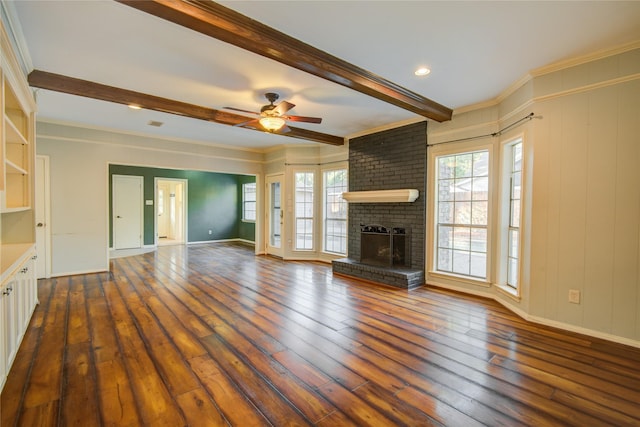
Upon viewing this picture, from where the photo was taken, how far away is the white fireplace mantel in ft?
16.0

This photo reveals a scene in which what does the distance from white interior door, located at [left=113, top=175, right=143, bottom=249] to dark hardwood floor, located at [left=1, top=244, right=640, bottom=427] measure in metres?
4.41

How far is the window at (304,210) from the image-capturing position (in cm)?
707

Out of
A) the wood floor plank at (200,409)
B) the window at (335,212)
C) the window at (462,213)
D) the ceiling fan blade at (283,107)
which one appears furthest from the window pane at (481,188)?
the wood floor plank at (200,409)

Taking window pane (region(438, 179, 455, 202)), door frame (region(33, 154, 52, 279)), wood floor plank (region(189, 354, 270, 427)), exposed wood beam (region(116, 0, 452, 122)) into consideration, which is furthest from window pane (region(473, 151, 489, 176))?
door frame (region(33, 154, 52, 279))

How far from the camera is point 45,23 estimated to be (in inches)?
95.7

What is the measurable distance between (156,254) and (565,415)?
27.2 ft

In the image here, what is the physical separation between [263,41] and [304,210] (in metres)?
4.84

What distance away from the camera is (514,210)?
3904mm

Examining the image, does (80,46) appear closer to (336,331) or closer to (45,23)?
(45,23)

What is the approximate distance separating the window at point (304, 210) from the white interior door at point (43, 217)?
14.9ft

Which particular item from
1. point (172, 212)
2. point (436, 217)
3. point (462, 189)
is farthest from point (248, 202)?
point (462, 189)

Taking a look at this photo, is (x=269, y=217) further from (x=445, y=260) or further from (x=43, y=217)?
(x=445, y=260)

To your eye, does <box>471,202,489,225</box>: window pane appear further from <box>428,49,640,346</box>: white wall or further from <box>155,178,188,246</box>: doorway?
<box>155,178,188,246</box>: doorway

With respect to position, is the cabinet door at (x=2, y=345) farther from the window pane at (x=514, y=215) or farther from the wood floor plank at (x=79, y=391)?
the window pane at (x=514, y=215)
